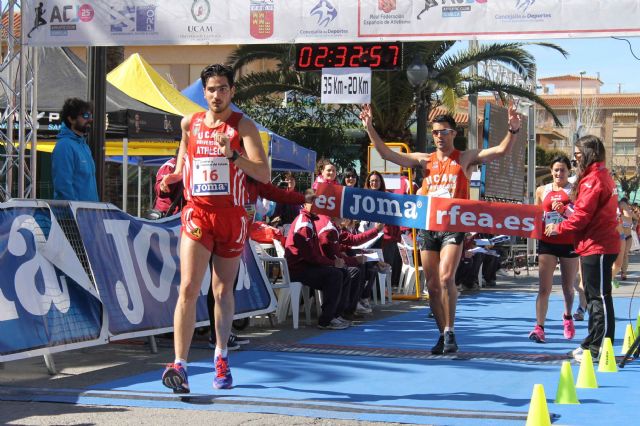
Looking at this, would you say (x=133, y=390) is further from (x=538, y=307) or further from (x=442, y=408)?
(x=538, y=307)

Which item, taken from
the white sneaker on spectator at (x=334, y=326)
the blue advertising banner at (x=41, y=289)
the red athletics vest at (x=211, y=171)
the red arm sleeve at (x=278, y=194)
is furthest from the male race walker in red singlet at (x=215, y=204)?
the white sneaker on spectator at (x=334, y=326)

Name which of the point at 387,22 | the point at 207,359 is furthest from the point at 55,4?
the point at 207,359

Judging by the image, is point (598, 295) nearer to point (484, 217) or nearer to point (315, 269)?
point (484, 217)

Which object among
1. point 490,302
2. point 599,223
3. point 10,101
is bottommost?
point 490,302

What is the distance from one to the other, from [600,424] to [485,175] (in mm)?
16558

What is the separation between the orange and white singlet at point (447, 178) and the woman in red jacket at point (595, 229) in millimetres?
914

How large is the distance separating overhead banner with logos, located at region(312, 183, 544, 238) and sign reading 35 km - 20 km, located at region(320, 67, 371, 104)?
11.1 ft

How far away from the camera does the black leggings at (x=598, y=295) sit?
8938mm

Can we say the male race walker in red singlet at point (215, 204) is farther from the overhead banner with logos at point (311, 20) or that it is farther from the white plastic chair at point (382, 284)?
the white plastic chair at point (382, 284)

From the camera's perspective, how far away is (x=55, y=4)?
12133 millimetres

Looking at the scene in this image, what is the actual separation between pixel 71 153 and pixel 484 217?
366cm

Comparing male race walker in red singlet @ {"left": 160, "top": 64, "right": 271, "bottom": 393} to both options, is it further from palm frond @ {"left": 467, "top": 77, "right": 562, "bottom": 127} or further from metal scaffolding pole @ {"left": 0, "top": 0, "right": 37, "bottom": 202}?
palm frond @ {"left": 467, "top": 77, "right": 562, "bottom": 127}

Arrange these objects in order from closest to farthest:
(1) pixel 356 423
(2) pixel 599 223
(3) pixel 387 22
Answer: (1) pixel 356 423
(2) pixel 599 223
(3) pixel 387 22

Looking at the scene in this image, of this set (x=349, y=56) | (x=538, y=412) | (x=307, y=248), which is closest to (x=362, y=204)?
(x=307, y=248)
